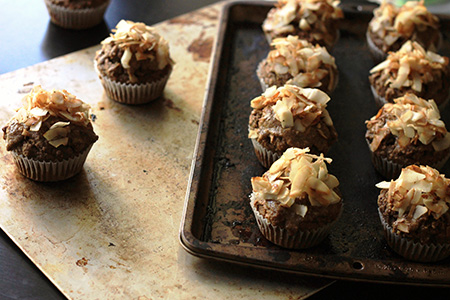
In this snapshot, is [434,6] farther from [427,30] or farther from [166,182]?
[166,182]

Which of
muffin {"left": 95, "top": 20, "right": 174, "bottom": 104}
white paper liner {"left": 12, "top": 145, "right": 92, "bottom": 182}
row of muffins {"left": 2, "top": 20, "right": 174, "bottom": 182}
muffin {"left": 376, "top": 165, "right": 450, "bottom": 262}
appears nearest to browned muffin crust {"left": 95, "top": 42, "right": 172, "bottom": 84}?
muffin {"left": 95, "top": 20, "right": 174, "bottom": 104}

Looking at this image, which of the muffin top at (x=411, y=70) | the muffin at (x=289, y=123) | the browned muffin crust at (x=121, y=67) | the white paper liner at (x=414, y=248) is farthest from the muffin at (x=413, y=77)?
the browned muffin crust at (x=121, y=67)

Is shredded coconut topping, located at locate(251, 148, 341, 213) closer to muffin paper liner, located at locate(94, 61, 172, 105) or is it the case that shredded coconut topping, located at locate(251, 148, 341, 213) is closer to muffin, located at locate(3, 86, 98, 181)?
muffin, located at locate(3, 86, 98, 181)

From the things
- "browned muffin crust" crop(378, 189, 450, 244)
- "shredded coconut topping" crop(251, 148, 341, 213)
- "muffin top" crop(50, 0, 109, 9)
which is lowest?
"browned muffin crust" crop(378, 189, 450, 244)

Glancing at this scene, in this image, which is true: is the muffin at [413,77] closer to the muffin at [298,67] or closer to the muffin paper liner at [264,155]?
the muffin at [298,67]

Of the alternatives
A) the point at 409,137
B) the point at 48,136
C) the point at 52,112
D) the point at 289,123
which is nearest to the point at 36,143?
the point at 48,136

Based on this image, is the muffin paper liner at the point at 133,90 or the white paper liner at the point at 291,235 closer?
the white paper liner at the point at 291,235
